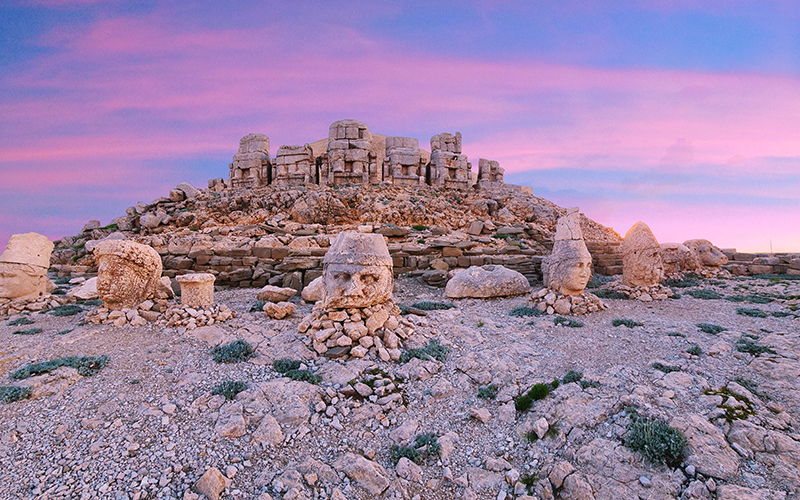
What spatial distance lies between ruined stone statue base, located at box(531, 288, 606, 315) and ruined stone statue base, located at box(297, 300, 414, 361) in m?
4.05

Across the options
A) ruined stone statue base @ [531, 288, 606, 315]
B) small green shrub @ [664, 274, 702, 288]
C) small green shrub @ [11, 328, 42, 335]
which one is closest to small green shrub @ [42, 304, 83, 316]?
small green shrub @ [11, 328, 42, 335]

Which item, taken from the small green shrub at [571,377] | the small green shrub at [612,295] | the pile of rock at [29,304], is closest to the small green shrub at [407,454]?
the small green shrub at [571,377]

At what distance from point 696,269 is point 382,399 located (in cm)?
1687

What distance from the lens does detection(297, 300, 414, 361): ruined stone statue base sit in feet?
22.0

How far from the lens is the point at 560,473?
3984mm

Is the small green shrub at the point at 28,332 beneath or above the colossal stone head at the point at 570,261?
beneath

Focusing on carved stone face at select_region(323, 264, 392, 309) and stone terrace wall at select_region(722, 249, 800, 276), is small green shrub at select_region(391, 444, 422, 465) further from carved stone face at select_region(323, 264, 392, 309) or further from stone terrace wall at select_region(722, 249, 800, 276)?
stone terrace wall at select_region(722, 249, 800, 276)

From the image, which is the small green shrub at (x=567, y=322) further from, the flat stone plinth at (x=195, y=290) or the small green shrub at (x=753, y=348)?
the flat stone plinth at (x=195, y=290)

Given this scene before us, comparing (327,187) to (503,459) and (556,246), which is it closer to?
(556,246)

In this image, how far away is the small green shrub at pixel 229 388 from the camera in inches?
207

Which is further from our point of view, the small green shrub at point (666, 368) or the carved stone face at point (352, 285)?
the carved stone face at point (352, 285)

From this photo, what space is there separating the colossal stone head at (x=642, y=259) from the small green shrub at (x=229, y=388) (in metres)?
11.4

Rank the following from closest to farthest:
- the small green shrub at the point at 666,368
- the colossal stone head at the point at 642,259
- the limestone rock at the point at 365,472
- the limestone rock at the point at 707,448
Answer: the limestone rock at the point at 707,448 → the limestone rock at the point at 365,472 → the small green shrub at the point at 666,368 → the colossal stone head at the point at 642,259

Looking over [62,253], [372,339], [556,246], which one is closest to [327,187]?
[62,253]
